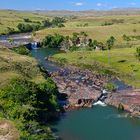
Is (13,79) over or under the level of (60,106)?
over

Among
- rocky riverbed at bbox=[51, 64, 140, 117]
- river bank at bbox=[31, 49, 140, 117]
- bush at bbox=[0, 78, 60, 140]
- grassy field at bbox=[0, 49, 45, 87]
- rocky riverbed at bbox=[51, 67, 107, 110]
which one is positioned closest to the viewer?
bush at bbox=[0, 78, 60, 140]

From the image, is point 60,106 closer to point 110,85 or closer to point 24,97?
point 24,97

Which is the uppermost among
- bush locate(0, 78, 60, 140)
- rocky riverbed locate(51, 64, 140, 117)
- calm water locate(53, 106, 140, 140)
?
bush locate(0, 78, 60, 140)

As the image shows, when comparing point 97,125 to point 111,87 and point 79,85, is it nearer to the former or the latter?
point 111,87

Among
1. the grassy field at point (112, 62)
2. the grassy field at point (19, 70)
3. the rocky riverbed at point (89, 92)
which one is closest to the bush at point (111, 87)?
the rocky riverbed at point (89, 92)

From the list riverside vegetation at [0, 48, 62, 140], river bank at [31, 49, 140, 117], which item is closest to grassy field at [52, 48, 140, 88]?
river bank at [31, 49, 140, 117]

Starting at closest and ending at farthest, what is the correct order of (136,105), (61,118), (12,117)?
(12,117) → (61,118) → (136,105)

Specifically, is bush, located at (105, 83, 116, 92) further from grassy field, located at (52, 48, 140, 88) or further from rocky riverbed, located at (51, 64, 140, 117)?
grassy field, located at (52, 48, 140, 88)

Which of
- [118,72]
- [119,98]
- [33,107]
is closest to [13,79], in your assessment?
[33,107]
